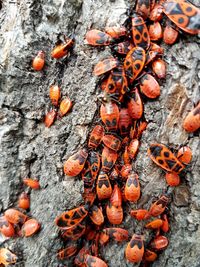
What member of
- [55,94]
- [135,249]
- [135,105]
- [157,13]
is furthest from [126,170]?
[157,13]

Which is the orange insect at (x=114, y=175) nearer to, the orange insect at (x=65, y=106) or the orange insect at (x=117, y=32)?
the orange insect at (x=65, y=106)

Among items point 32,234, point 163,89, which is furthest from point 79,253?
point 163,89

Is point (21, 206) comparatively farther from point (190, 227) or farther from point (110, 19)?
point (110, 19)

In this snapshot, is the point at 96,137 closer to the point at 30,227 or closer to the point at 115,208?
the point at 115,208

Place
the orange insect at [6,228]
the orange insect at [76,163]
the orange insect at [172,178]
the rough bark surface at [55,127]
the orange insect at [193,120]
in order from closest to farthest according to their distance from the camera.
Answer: the orange insect at [193,120] < the orange insect at [172,178] < the rough bark surface at [55,127] < the orange insect at [76,163] < the orange insect at [6,228]

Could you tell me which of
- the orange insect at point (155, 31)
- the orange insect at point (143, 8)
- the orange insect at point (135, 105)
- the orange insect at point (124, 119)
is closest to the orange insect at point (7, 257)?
the orange insect at point (124, 119)
